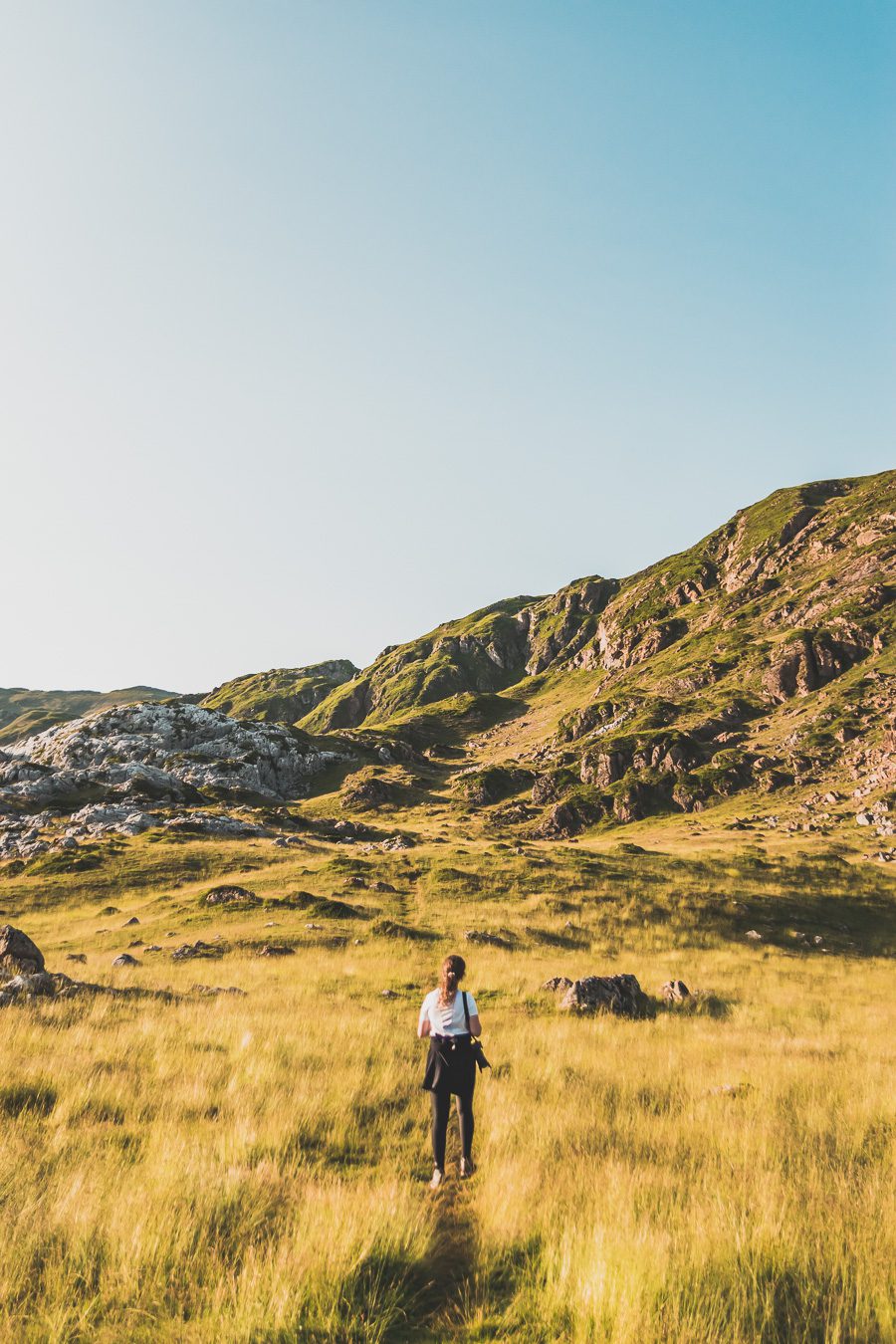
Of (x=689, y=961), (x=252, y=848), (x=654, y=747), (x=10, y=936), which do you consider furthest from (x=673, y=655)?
(x=10, y=936)

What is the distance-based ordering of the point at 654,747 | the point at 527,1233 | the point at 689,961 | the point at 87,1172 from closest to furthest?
the point at 527,1233
the point at 87,1172
the point at 689,961
the point at 654,747

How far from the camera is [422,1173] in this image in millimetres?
7246

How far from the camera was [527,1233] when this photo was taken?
5.34 m

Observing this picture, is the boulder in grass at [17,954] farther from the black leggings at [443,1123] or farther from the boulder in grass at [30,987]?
the black leggings at [443,1123]

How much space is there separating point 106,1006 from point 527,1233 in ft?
40.7

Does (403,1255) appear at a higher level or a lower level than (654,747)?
higher

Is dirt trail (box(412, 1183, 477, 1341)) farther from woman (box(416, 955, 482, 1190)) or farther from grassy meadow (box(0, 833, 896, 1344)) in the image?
woman (box(416, 955, 482, 1190))

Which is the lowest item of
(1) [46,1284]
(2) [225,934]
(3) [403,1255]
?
(2) [225,934]

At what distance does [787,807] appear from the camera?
284 ft

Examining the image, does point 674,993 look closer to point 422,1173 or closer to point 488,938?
point 488,938

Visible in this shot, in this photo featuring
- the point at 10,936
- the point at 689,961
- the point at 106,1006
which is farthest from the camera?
the point at 689,961

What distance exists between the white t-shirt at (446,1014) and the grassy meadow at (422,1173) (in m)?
1.42

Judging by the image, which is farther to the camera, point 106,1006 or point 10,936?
point 10,936

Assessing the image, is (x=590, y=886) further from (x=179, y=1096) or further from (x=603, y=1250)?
(x=603, y=1250)
